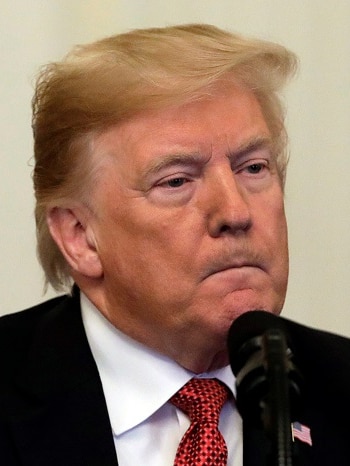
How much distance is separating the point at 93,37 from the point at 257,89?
0.72 m

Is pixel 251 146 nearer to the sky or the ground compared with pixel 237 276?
nearer to the sky

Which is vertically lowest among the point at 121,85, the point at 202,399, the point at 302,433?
the point at 302,433

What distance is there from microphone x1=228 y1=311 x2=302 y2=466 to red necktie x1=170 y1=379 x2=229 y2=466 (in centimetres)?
51

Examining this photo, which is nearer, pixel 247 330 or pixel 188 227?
pixel 247 330

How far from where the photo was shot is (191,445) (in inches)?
80.0

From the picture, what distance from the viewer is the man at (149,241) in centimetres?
200

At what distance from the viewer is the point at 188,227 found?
201cm

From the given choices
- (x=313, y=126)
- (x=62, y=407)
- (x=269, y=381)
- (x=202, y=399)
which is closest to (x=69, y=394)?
(x=62, y=407)

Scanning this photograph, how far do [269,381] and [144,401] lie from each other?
0.76 m

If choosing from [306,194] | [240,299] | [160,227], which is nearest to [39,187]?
[160,227]

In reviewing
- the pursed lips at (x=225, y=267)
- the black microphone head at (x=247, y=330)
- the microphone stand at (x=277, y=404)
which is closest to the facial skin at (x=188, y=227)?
the pursed lips at (x=225, y=267)

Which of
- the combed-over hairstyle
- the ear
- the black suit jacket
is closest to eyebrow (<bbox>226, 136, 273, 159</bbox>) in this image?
the combed-over hairstyle

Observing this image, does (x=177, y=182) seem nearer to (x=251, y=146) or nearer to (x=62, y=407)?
(x=251, y=146)

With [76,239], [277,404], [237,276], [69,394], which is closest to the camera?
[277,404]
